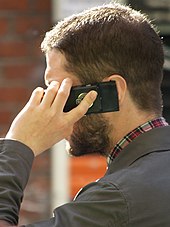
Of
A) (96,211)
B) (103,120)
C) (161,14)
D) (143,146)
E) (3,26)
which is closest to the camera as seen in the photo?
(96,211)

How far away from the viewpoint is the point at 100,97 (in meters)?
2.63

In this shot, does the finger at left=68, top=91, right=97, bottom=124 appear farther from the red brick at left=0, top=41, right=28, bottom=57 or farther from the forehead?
Result: the red brick at left=0, top=41, right=28, bottom=57

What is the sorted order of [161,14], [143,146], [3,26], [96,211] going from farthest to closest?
[161,14], [3,26], [143,146], [96,211]

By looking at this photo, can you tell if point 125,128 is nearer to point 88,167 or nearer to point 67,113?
point 67,113

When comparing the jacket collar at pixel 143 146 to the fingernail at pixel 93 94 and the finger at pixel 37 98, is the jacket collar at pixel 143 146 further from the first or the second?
the finger at pixel 37 98

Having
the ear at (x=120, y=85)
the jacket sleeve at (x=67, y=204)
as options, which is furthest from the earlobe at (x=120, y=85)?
the jacket sleeve at (x=67, y=204)

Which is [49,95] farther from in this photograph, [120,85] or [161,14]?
[161,14]

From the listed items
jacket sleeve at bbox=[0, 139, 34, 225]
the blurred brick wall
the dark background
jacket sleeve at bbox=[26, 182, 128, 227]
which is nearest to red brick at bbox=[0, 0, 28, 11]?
the blurred brick wall

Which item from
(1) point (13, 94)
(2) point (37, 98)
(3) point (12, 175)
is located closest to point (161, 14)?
(1) point (13, 94)

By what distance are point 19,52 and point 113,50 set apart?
2060 millimetres

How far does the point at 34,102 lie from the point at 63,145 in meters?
2.17

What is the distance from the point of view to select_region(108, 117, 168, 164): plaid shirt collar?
2639 mm

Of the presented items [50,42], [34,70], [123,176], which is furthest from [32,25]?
[123,176]

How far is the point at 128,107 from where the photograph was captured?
8.78 ft
